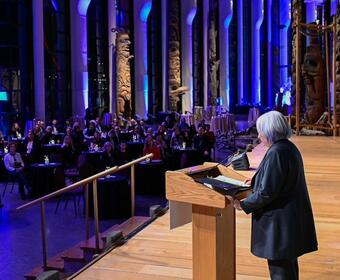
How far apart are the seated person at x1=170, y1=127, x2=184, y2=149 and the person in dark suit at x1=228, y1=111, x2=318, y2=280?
33.9 ft

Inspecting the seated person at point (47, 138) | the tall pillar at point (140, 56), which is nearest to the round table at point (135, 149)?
the seated person at point (47, 138)

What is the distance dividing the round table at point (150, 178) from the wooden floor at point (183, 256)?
16.1 feet

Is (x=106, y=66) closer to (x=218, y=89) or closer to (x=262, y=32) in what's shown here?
(x=218, y=89)

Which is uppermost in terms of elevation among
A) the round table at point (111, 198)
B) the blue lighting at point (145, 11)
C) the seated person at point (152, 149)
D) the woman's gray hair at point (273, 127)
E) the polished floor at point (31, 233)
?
the blue lighting at point (145, 11)

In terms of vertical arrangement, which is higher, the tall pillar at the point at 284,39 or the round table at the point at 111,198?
the tall pillar at the point at 284,39

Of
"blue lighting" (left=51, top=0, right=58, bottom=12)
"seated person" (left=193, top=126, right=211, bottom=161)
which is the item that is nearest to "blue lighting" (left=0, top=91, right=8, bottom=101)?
"blue lighting" (left=51, top=0, right=58, bottom=12)

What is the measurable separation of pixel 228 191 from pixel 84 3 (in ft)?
59.9

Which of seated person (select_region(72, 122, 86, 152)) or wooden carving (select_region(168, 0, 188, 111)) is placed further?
wooden carving (select_region(168, 0, 188, 111))

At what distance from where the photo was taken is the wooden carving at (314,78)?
12.9 meters

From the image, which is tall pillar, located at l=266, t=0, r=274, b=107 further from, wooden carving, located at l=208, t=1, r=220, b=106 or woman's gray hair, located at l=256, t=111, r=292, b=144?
woman's gray hair, located at l=256, t=111, r=292, b=144

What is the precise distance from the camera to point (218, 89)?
106 feet

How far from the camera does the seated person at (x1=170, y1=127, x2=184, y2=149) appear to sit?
13703mm

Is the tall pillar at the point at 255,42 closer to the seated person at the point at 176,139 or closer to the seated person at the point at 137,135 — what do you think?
the seated person at the point at 137,135

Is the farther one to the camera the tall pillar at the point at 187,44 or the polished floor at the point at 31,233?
the tall pillar at the point at 187,44
